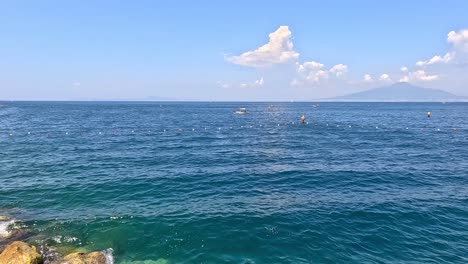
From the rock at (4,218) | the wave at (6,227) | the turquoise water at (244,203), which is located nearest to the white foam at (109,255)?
the turquoise water at (244,203)

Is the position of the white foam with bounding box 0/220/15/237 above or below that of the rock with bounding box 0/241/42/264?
below

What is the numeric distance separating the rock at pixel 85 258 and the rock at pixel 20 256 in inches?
65.8

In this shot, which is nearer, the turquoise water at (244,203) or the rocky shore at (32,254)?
the rocky shore at (32,254)

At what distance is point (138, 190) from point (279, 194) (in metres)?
14.3

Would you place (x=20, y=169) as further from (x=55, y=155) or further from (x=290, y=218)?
(x=290, y=218)

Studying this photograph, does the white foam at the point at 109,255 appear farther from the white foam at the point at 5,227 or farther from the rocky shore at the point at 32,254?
the white foam at the point at 5,227

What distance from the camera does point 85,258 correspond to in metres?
20.3

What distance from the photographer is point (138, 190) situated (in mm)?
33062

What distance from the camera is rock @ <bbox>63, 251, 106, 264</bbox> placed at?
19820mm

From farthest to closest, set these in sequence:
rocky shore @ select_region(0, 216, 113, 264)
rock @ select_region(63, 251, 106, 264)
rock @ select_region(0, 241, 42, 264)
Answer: rock @ select_region(63, 251, 106, 264) → rocky shore @ select_region(0, 216, 113, 264) → rock @ select_region(0, 241, 42, 264)

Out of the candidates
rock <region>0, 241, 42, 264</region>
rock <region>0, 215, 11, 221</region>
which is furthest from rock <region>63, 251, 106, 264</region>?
rock <region>0, 215, 11, 221</region>

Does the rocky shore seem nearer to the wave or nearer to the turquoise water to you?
the wave

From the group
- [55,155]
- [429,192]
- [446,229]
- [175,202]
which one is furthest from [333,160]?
[55,155]

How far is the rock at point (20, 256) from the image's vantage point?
18422mm
